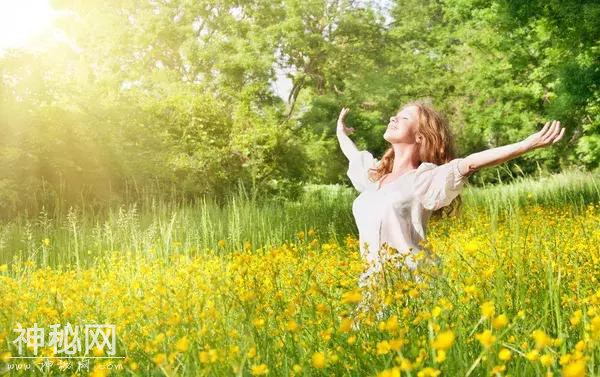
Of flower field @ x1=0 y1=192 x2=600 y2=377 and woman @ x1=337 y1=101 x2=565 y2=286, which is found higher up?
woman @ x1=337 y1=101 x2=565 y2=286

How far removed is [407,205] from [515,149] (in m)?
0.65

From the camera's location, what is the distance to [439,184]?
3.00 meters

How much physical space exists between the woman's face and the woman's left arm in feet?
1.49

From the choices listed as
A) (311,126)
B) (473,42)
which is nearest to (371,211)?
(473,42)

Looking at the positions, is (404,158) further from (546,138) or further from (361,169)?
(546,138)

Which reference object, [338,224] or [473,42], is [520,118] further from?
[338,224]

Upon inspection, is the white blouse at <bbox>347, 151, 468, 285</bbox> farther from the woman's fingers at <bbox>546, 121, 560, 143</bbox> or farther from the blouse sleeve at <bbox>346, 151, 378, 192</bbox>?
the woman's fingers at <bbox>546, 121, 560, 143</bbox>

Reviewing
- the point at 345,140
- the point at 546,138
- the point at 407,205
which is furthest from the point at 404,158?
the point at 546,138

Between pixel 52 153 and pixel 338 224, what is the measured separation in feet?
15.9

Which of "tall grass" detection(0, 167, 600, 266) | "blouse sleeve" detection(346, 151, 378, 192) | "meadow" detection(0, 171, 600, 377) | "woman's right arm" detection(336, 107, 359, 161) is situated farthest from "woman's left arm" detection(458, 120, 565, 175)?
"tall grass" detection(0, 167, 600, 266)

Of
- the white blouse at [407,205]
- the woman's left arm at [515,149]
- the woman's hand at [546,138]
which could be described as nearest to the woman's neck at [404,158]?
the white blouse at [407,205]

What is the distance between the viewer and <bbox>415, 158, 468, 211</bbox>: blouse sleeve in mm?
Answer: 2971

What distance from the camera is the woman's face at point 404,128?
10.9ft

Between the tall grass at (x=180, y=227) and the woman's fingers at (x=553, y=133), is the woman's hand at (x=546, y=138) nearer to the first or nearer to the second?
the woman's fingers at (x=553, y=133)
